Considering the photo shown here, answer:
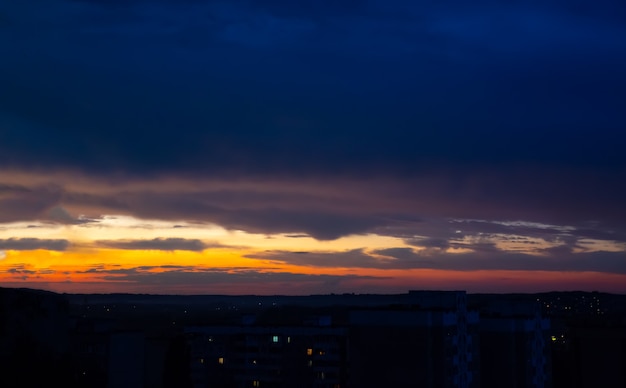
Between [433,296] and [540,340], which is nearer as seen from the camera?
[433,296]

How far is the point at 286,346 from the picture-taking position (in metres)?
103

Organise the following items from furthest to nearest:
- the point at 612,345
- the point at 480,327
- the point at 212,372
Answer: the point at 612,345 < the point at 212,372 < the point at 480,327

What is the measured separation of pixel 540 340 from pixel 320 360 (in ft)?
99.0

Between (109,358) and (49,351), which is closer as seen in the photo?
(49,351)

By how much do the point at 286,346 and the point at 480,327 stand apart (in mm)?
26297

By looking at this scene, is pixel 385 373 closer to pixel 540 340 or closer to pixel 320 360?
pixel 320 360

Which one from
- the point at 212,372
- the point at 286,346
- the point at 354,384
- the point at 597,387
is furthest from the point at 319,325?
the point at 597,387

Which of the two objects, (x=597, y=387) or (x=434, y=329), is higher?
(x=434, y=329)

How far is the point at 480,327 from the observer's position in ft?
319

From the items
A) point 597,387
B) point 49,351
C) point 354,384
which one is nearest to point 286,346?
point 354,384

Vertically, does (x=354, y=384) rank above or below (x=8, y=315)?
below

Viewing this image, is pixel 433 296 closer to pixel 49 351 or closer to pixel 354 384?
pixel 354 384

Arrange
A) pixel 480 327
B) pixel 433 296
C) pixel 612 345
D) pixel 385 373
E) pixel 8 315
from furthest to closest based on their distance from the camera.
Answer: pixel 612 345
pixel 480 327
pixel 433 296
pixel 385 373
pixel 8 315

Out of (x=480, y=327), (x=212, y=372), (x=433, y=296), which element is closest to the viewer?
(x=433, y=296)
